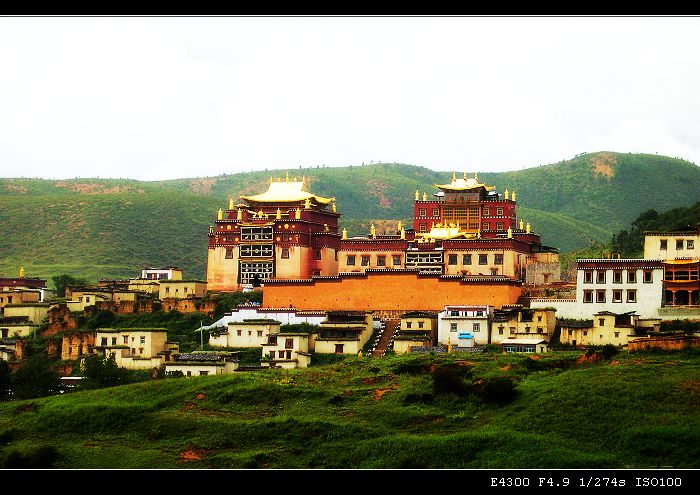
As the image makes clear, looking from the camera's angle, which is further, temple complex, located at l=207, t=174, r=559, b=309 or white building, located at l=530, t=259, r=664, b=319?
temple complex, located at l=207, t=174, r=559, b=309

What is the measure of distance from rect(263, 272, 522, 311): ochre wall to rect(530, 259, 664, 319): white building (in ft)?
12.3

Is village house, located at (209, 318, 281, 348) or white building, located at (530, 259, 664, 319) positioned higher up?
white building, located at (530, 259, 664, 319)

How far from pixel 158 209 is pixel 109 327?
265 feet

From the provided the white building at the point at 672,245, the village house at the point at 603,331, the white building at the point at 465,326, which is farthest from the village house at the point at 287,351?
the white building at the point at 672,245

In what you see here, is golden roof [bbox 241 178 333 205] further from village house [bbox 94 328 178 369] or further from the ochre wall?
village house [bbox 94 328 178 369]

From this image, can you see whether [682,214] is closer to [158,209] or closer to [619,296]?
[619,296]

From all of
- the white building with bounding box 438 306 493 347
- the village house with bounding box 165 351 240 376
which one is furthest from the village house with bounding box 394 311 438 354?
the village house with bounding box 165 351 240 376

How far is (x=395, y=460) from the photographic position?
48.6 m

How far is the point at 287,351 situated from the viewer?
69.4 m

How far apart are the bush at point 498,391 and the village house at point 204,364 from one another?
15566 mm

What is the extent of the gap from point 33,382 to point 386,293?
2260cm

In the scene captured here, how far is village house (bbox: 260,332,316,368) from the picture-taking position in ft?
225

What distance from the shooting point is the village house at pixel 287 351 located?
68.5m

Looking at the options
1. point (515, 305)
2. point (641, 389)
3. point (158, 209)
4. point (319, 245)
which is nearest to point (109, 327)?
point (319, 245)
